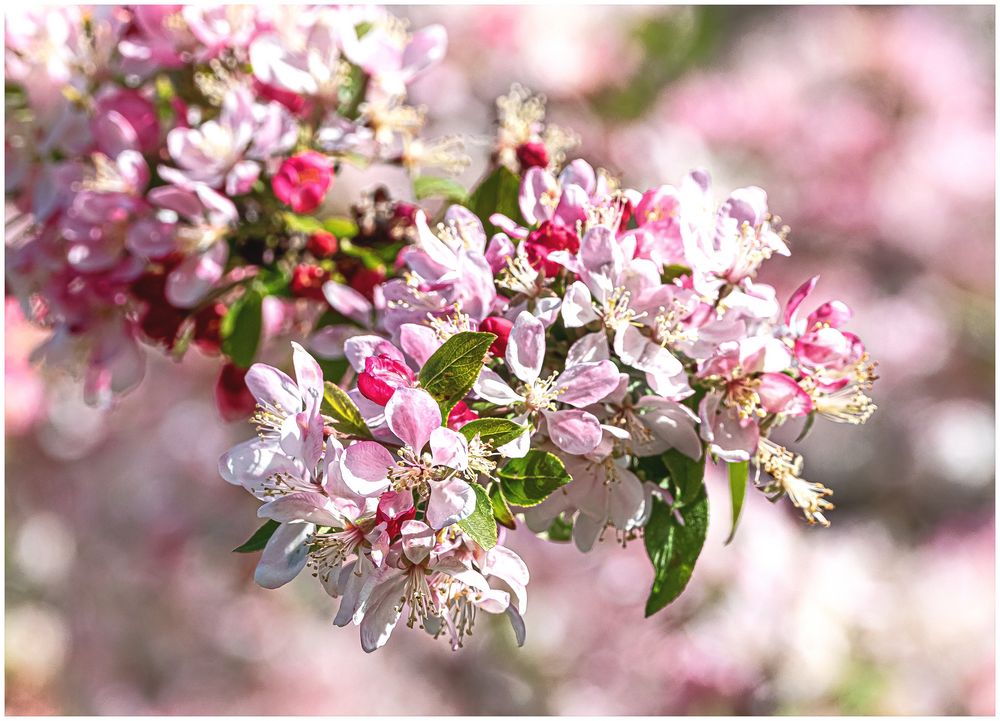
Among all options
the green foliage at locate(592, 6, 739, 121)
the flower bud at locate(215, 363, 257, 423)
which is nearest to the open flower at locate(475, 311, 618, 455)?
the flower bud at locate(215, 363, 257, 423)

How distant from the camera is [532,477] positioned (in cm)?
62

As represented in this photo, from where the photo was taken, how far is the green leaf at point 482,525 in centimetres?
57

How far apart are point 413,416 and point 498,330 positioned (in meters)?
0.11

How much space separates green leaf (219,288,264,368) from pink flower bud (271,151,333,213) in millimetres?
93

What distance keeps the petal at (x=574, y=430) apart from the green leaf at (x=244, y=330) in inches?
14.0

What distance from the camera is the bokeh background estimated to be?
205 cm

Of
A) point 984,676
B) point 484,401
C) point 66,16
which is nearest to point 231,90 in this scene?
point 66,16

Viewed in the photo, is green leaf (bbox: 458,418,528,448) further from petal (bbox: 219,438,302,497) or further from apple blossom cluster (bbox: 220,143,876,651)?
petal (bbox: 219,438,302,497)

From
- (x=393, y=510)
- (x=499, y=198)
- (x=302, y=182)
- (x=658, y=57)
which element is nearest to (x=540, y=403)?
(x=393, y=510)

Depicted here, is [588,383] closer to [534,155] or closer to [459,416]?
[459,416]

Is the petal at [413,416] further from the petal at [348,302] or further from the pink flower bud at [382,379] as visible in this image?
the petal at [348,302]

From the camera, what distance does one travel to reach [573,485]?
2.30 feet

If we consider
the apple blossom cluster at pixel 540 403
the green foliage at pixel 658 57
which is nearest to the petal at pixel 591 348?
the apple blossom cluster at pixel 540 403

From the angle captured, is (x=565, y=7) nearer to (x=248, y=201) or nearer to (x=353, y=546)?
(x=248, y=201)
